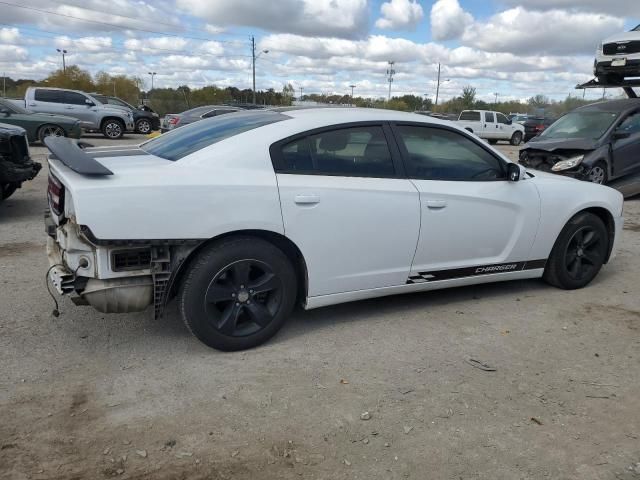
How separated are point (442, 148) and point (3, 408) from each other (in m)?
3.29


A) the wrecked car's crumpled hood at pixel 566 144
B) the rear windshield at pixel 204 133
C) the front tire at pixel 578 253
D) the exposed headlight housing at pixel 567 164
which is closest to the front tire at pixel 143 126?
the wrecked car's crumpled hood at pixel 566 144

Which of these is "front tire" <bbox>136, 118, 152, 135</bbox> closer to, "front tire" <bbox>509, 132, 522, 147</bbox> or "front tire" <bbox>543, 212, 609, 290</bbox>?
"front tire" <bbox>509, 132, 522, 147</bbox>

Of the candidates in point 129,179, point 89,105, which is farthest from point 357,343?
point 89,105

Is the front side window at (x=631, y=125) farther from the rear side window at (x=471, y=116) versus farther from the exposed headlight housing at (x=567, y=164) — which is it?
the rear side window at (x=471, y=116)

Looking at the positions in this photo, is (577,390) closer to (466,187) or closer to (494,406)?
(494,406)

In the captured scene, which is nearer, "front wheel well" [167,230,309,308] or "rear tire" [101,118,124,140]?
"front wheel well" [167,230,309,308]

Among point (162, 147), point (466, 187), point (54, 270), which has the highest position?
point (162, 147)

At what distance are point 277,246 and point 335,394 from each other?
Result: 1031 mm

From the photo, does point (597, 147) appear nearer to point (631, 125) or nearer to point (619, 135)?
point (619, 135)

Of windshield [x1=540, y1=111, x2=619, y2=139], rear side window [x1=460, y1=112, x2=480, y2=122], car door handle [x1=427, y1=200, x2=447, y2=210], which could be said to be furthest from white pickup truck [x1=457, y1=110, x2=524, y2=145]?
car door handle [x1=427, y1=200, x2=447, y2=210]

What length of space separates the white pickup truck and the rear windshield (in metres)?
24.2

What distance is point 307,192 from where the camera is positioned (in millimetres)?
3482

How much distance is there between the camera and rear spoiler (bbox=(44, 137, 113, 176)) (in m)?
3.05

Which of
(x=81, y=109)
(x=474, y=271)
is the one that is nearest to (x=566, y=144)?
(x=474, y=271)
